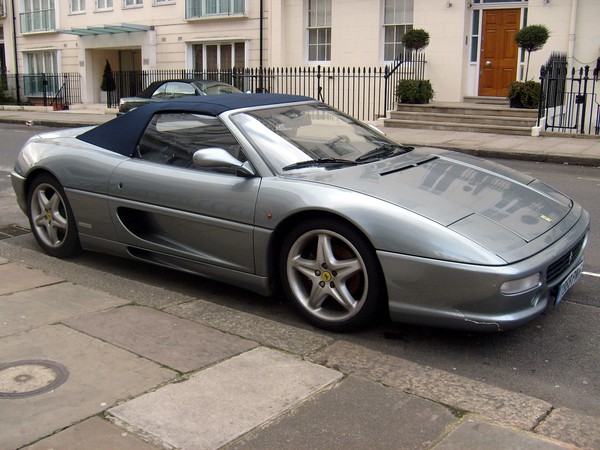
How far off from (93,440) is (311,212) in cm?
190

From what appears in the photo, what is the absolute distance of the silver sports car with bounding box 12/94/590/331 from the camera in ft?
12.3

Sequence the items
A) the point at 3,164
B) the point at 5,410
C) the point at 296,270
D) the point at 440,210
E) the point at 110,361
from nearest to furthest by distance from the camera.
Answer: the point at 5,410, the point at 110,361, the point at 440,210, the point at 296,270, the point at 3,164

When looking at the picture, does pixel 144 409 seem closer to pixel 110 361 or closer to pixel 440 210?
pixel 110 361

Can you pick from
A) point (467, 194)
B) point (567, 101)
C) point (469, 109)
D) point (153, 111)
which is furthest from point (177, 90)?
point (467, 194)

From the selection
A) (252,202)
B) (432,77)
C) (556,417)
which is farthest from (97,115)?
(556,417)

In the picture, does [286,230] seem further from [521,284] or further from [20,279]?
[20,279]

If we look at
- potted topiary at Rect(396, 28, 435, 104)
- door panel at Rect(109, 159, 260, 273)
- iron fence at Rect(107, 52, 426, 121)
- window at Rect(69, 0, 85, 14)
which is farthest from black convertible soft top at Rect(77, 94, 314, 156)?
window at Rect(69, 0, 85, 14)

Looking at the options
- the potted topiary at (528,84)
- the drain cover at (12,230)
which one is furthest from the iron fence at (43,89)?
the drain cover at (12,230)

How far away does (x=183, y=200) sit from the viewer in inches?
189

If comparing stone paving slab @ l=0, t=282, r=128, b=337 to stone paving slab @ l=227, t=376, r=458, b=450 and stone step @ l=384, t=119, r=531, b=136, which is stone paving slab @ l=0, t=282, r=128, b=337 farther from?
stone step @ l=384, t=119, r=531, b=136

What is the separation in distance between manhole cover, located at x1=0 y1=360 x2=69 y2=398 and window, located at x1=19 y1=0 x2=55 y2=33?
105ft

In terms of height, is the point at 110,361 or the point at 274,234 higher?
the point at 274,234

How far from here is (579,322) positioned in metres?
4.41

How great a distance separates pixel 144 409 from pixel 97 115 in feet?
81.4
